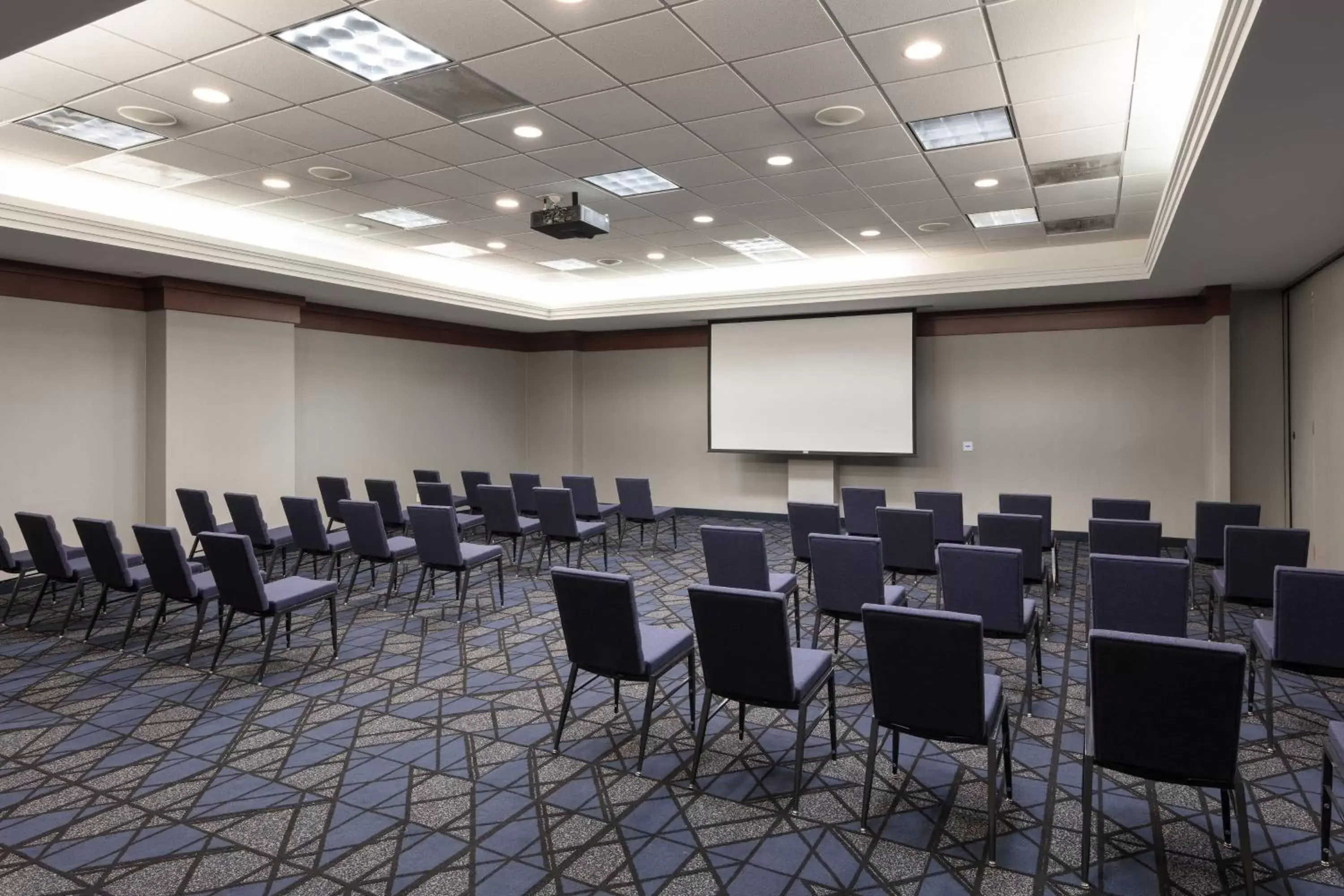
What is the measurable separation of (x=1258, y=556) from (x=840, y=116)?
3.87 meters

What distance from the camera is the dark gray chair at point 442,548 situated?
6.54m

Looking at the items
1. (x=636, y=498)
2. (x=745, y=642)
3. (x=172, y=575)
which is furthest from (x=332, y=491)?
(x=745, y=642)

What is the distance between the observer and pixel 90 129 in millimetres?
5465

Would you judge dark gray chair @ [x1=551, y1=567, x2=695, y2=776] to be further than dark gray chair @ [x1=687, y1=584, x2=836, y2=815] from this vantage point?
Yes

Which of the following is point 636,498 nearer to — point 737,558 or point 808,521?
point 808,521

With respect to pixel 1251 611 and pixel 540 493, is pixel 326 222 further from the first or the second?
pixel 1251 611

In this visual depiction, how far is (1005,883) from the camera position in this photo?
2857mm

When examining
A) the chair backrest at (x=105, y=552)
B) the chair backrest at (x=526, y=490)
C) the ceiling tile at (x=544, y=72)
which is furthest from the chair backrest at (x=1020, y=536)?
the chair backrest at (x=105, y=552)

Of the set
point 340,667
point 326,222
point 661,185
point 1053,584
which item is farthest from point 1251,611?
point 326,222

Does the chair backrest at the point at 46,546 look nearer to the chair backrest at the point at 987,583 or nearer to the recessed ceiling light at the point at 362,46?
the recessed ceiling light at the point at 362,46

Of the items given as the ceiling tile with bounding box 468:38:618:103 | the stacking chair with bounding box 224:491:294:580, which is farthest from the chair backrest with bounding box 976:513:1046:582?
the stacking chair with bounding box 224:491:294:580

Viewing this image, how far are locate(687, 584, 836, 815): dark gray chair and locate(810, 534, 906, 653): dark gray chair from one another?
4.03 feet

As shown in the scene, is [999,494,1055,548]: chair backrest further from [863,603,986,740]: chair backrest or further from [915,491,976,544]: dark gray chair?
[863,603,986,740]: chair backrest

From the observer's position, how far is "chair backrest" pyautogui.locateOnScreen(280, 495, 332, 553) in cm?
708
